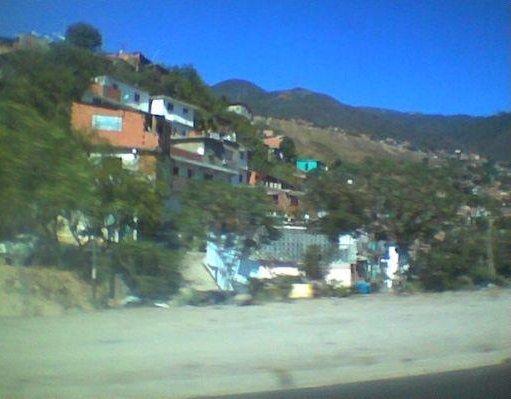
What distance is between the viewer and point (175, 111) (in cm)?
5081

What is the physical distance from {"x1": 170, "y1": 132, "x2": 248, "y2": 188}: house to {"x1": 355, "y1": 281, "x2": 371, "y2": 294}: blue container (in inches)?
543

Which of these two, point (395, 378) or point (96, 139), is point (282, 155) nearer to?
point (96, 139)

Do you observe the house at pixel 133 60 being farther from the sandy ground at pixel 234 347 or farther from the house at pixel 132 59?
the sandy ground at pixel 234 347

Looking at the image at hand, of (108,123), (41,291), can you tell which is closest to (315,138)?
(108,123)

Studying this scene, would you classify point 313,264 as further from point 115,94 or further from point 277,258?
point 115,94

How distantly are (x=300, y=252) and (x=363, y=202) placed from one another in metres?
2.25

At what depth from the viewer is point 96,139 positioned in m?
17.4

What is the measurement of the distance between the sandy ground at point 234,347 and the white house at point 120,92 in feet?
101

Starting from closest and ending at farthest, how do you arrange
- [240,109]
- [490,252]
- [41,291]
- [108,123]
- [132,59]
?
[41,291] < [490,252] < [108,123] < [132,59] < [240,109]

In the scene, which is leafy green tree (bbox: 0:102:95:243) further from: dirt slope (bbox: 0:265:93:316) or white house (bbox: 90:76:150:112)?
white house (bbox: 90:76:150:112)

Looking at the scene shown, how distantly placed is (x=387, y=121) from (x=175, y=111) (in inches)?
723

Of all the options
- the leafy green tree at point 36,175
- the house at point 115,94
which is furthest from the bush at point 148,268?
the house at point 115,94

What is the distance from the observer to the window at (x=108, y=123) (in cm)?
3014

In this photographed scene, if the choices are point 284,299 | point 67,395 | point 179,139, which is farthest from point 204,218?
→ point 179,139
